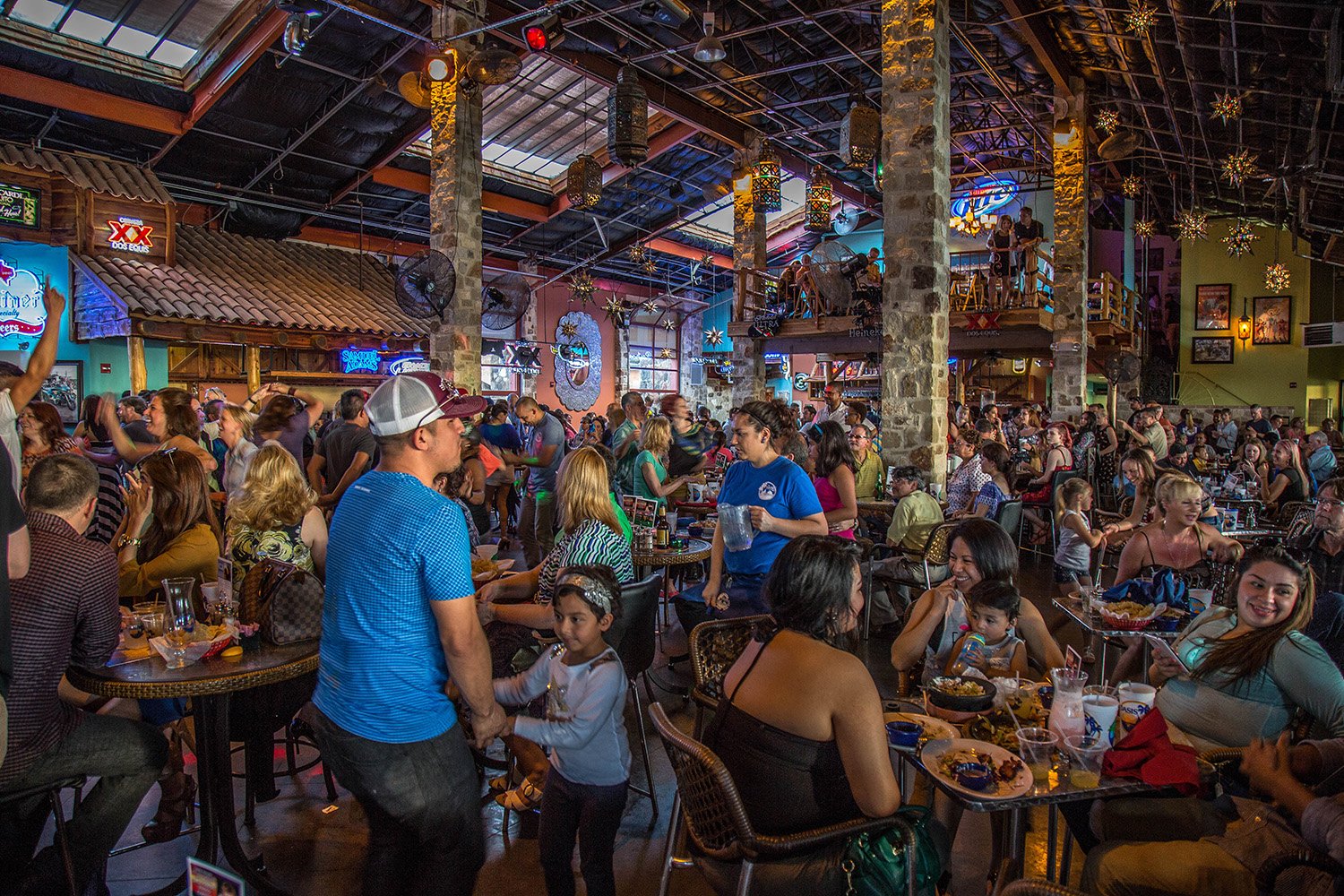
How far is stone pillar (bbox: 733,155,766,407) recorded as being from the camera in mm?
13195

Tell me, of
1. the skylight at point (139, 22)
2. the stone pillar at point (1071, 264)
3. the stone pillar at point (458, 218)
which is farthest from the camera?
the stone pillar at point (1071, 264)

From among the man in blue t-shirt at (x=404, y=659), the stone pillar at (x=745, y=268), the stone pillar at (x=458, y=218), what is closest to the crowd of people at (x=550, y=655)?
the man in blue t-shirt at (x=404, y=659)

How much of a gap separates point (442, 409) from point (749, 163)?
526 inches

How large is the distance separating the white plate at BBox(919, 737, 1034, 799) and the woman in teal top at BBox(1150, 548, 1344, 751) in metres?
0.76

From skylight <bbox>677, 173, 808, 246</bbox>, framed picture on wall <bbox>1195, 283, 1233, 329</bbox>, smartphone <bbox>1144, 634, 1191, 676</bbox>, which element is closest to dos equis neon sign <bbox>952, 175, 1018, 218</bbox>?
skylight <bbox>677, 173, 808, 246</bbox>

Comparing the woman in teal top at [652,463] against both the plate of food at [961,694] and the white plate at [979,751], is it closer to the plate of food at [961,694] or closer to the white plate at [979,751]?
the plate of food at [961,694]

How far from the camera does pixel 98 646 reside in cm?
248

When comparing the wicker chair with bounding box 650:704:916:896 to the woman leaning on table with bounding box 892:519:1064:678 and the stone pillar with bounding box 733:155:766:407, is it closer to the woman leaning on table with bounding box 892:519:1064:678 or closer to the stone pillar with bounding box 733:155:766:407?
the woman leaning on table with bounding box 892:519:1064:678

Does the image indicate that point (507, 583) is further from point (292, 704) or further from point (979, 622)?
point (979, 622)

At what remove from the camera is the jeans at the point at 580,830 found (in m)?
2.37

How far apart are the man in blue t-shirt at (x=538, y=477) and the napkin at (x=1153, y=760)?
5.07 meters

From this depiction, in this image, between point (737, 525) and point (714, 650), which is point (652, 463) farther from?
point (714, 650)

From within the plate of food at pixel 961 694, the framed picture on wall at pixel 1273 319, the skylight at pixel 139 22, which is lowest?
the plate of food at pixel 961 694

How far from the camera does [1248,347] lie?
19438 mm
